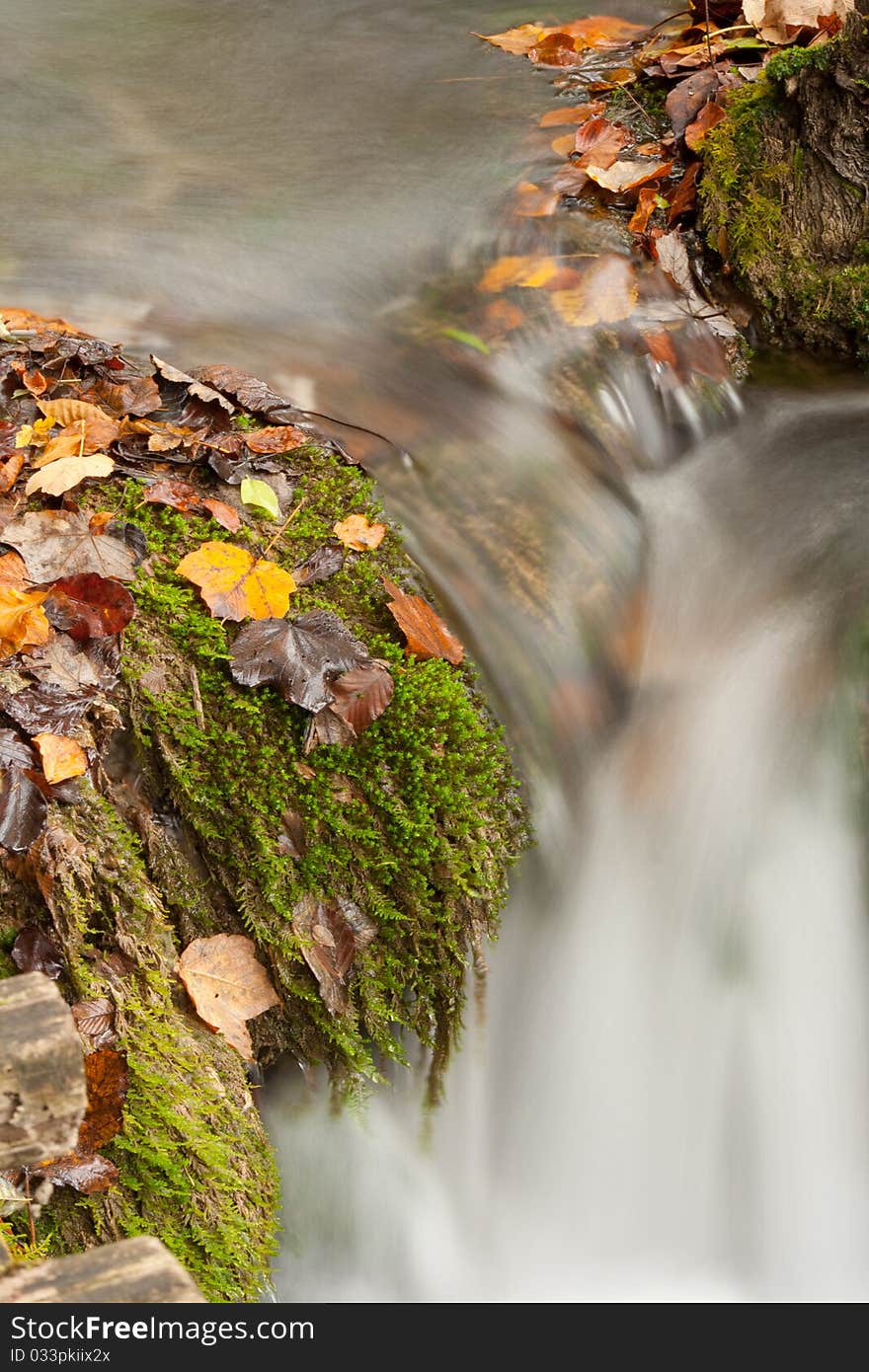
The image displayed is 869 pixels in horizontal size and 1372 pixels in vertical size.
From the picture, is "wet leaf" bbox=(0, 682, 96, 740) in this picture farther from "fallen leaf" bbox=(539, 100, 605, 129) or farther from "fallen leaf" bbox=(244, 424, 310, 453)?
"fallen leaf" bbox=(539, 100, 605, 129)

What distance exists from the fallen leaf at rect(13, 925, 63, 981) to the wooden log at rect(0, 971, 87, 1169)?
109 cm

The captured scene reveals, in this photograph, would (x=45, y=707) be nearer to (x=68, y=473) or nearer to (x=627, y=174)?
(x=68, y=473)

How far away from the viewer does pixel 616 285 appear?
13.4 feet

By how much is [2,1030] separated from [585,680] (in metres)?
2.11

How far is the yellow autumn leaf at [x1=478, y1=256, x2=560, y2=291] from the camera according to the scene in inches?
163

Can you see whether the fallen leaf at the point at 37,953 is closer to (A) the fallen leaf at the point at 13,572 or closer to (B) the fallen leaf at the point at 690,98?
(A) the fallen leaf at the point at 13,572

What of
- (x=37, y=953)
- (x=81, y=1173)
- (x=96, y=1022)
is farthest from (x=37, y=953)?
(x=81, y=1173)

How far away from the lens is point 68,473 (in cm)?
287

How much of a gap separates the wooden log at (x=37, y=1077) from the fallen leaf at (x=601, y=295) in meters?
3.24

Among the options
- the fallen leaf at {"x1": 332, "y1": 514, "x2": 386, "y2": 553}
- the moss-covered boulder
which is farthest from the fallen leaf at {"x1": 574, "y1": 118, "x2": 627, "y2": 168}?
the moss-covered boulder

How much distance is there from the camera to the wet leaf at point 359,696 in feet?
8.73

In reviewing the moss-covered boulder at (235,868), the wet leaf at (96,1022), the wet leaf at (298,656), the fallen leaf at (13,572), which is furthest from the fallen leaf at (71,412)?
the wet leaf at (96,1022)

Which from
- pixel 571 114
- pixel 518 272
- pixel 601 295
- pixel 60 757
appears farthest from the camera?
pixel 571 114

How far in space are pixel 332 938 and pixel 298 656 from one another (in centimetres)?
68
